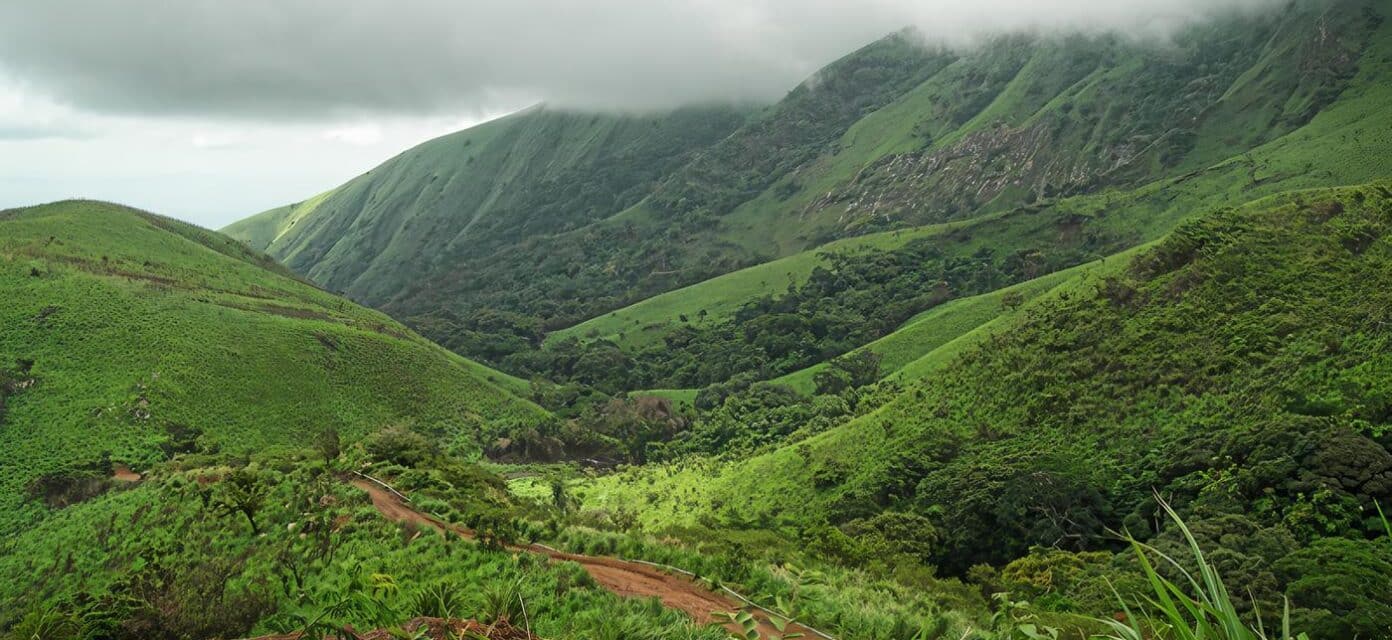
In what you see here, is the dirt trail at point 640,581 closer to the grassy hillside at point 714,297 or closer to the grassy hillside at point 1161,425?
the grassy hillside at point 1161,425

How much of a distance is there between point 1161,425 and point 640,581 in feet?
105

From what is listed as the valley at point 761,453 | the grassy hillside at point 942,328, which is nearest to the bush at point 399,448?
the valley at point 761,453

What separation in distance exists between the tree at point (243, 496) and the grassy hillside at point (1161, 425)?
12.3 metres

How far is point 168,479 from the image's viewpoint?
2403 cm

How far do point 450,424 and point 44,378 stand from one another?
30.7 m

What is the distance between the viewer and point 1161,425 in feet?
125

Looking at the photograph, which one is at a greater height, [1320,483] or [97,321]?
[97,321]

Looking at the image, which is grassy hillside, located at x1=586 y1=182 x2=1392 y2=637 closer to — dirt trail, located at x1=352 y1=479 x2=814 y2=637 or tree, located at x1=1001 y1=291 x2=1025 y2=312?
dirt trail, located at x1=352 y1=479 x2=814 y2=637

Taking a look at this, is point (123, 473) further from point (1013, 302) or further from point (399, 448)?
point (1013, 302)

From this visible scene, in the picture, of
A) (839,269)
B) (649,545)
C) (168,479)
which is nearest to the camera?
(649,545)

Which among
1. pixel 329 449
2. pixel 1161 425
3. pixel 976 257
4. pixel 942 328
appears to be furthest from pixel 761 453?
pixel 976 257

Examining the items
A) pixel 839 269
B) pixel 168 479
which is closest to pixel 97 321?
pixel 168 479

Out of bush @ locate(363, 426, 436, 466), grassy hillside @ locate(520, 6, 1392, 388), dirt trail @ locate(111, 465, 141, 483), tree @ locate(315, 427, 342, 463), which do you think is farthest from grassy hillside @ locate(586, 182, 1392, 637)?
grassy hillside @ locate(520, 6, 1392, 388)

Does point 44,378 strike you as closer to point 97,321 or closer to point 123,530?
point 97,321
